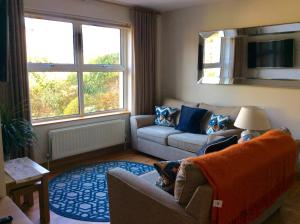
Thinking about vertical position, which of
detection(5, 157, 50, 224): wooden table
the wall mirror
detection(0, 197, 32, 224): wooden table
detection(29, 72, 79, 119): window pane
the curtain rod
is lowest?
detection(5, 157, 50, 224): wooden table

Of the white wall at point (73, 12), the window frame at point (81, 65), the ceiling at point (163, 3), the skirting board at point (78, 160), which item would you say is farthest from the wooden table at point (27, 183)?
the ceiling at point (163, 3)

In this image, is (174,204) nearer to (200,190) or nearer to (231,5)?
(200,190)

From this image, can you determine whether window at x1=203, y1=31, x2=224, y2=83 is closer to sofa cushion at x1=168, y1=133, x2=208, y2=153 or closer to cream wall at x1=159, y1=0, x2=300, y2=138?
cream wall at x1=159, y1=0, x2=300, y2=138

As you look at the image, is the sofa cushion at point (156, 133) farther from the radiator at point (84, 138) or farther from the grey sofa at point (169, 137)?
the radiator at point (84, 138)

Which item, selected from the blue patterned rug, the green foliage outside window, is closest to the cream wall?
the green foliage outside window

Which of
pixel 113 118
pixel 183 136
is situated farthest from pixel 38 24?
pixel 183 136

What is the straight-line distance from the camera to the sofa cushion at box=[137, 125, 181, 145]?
3.93 meters

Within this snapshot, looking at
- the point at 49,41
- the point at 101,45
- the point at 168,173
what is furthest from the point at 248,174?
the point at 101,45

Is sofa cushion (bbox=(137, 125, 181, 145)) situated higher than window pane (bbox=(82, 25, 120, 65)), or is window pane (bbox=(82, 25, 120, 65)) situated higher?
window pane (bbox=(82, 25, 120, 65))

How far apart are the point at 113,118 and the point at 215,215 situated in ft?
10.2

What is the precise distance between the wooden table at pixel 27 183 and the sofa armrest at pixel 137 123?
2050mm

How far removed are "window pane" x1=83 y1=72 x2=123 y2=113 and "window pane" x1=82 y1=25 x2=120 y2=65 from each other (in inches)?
9.0

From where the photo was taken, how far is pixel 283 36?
3453mm

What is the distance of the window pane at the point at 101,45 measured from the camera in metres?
4.15
